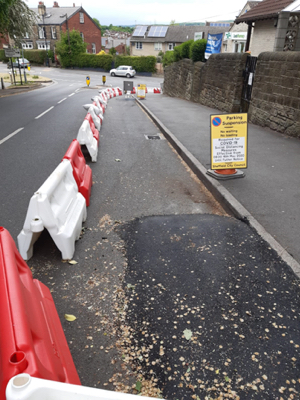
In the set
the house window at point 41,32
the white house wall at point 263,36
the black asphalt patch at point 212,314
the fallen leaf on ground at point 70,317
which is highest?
the house window at point 41,32

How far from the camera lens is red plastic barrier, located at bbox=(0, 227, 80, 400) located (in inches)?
61.9

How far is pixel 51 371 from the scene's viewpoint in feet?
5.83

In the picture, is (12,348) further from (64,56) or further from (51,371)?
(64,56)

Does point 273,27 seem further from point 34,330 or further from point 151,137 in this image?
point 34,330

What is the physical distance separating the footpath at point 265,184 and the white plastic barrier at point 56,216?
A: 2465 millimetres

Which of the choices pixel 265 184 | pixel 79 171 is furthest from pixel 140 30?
pixel 79 171

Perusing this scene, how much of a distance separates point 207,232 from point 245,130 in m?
2.63

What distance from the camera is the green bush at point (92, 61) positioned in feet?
191

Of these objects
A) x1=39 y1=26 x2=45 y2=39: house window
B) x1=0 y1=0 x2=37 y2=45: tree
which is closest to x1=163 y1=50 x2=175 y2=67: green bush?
x1=0 y1=0 x2=37 y2=45: tree

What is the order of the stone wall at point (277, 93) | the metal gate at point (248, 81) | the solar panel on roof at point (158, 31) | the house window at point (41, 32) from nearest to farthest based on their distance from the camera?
the stone wall at point (277, 93) → the metal gate at point (248, 81) → the solar panel on roof at point (158, 31) → the house window at point (41, 32)

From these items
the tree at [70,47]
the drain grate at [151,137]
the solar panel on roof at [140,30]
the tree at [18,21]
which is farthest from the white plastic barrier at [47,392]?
the solar panel on roof at [140,30]

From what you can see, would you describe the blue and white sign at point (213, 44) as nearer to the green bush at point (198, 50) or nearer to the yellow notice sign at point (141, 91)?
the green bush at point (198, 50)

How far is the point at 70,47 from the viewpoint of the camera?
195 feet

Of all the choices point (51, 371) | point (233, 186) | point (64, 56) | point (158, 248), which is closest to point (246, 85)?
point (233, 186)
